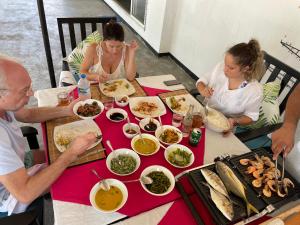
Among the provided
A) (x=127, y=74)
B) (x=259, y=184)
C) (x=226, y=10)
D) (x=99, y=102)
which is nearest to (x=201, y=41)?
(x=226, y=10)

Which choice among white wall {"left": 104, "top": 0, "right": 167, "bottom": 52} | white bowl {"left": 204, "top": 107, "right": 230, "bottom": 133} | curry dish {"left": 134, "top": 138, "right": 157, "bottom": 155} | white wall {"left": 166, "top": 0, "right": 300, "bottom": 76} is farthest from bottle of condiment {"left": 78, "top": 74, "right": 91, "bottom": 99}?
white wall {"left": 104, "top": 0, "right": 167, "bottom": 52}

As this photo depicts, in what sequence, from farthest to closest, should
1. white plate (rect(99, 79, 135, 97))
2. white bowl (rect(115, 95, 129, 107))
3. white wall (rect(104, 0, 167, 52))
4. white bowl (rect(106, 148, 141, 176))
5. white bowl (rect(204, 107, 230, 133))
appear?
1. white wall (rect(104, 0, 167, 52))
2. white plate (rect(99, 79, 135, 97))
3. white bowl (rect(115, 95, 129, 107))
4. white bowl (rect(204, 107, 230, 133))
5. white bowl (rect(106, 148, 141, 176))

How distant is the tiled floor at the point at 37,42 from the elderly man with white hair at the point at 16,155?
190cm

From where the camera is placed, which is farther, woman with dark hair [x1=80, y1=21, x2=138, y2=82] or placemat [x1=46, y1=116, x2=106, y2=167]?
woman with dark hair [x1=80, y1=21, x2=138, y2=82]

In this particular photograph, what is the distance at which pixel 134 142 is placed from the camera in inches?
56.5

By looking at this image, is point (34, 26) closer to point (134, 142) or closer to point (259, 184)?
point (134, 142)

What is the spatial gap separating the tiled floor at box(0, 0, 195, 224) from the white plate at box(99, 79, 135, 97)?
Result: 4.88 ft

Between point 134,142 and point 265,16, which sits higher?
point 265,16

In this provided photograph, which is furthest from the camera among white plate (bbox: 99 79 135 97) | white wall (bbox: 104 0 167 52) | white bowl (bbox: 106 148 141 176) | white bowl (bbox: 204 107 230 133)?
white wall (bbox: 104 0 167 52)

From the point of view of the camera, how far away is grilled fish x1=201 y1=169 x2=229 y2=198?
1114 mm

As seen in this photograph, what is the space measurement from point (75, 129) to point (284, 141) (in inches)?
49.1

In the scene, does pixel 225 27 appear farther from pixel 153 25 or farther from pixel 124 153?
pixel 124 153

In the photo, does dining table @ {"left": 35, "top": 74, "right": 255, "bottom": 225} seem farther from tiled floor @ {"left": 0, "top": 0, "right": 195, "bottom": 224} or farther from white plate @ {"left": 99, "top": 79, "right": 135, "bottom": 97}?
tiled floor @ {"left": 0, "top": 0, "right": 195, "bottom": 224}

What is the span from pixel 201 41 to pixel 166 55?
982 mm
